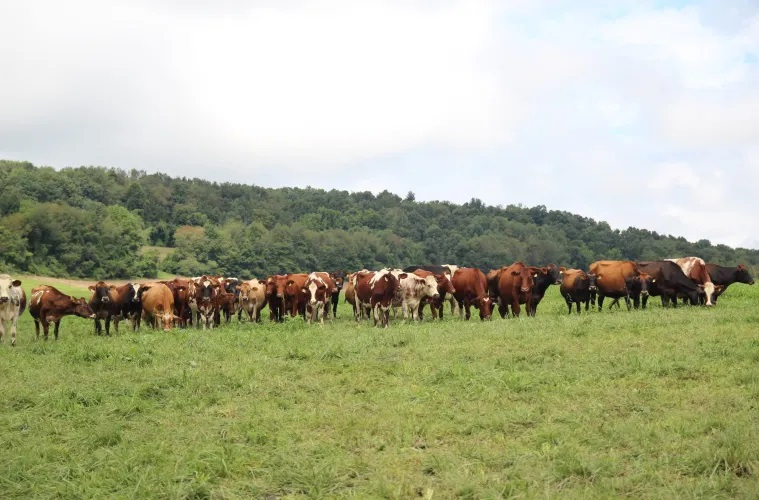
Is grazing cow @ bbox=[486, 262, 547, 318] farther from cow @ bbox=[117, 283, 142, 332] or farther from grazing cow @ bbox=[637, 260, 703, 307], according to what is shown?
cow @ bbox=[117, 283, 142, 332]

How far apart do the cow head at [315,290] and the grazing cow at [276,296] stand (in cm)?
146

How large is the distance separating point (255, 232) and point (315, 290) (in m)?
86.8

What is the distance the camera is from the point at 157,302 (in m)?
23.0

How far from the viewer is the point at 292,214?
138 metres

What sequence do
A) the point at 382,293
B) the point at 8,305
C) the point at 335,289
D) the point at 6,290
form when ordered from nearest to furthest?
the point at 6,290, the point at 8,305, the point at 382,293, the point at 335,289

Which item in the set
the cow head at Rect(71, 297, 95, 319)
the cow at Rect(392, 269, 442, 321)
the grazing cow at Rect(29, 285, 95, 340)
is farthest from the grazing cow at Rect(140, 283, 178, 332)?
the cow at Rect(392, 269, 442, 321)

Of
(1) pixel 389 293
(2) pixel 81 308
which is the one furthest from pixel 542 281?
(2) pixel 81 308

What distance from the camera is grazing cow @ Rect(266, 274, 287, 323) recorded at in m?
26.0

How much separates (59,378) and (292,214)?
126 meters

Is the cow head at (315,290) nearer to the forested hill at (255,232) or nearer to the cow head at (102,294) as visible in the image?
the cow head at (102,294)

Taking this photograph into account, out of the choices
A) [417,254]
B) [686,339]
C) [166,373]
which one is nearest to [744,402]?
[686,339]

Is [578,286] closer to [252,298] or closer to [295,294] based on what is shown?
[295,294]

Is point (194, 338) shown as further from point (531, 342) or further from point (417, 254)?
point (417, 254)

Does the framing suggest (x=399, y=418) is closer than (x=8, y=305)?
Yes
